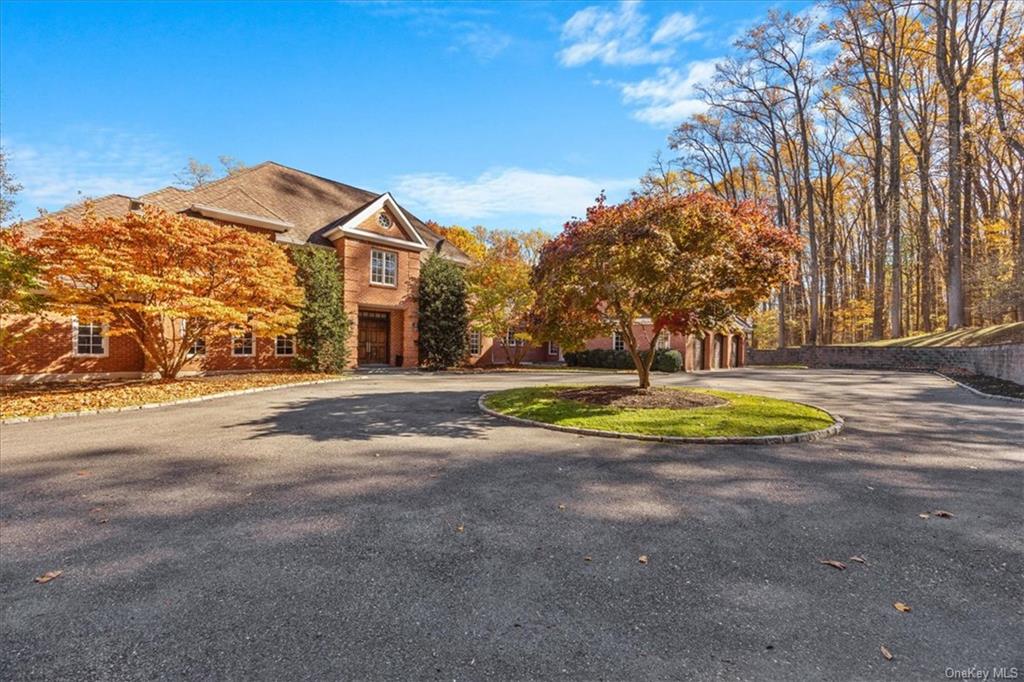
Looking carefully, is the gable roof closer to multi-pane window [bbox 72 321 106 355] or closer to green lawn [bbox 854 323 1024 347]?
multi-pane window [bbox 72 321 106 355]

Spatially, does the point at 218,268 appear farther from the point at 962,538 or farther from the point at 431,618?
the point at 962,538

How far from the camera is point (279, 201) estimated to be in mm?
22688

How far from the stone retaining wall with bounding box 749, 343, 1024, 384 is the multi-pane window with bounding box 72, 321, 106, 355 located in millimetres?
32421

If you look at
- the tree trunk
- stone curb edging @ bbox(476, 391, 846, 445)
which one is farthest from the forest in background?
stone curb edging @ bbox(476, 391, 846, 445)

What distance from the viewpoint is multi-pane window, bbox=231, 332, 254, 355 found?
63.9 ft

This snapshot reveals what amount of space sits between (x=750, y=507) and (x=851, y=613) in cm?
180

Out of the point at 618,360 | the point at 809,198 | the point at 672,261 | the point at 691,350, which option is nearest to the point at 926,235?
the point at 809,198

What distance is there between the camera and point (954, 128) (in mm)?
23281

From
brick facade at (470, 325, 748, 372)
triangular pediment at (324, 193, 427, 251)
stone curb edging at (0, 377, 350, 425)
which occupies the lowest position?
stone curb edging at (0, 377, 350, 425)

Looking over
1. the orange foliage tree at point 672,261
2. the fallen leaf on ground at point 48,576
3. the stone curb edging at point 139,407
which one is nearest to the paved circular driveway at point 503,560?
the fallen leaf on ground at point 48,576

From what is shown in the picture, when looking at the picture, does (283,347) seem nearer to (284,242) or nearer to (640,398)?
(284,242)

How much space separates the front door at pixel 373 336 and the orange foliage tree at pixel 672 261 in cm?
1519

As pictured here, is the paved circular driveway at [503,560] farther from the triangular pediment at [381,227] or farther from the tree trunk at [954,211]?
the tree trunk at [954,211]

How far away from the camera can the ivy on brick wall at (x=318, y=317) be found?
62.4 ft
